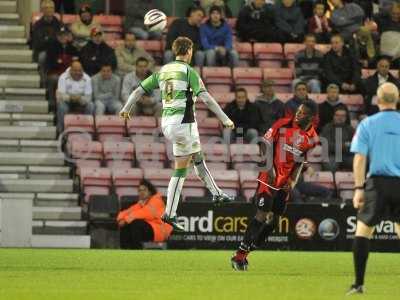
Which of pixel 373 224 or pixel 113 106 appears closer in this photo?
pixel 373 224

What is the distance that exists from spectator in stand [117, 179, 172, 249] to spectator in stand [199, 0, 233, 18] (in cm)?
566

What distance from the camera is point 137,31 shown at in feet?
80.2

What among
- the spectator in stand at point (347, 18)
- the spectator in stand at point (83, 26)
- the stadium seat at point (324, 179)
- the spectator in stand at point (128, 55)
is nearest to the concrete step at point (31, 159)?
the spectator in stand at point (128, 55)

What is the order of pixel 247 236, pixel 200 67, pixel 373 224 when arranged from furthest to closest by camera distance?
1. pixel 200 67
2. pixel 247 236
3. pixel 373 224

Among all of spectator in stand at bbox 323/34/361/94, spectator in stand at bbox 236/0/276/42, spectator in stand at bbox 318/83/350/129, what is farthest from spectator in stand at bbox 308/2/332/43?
spectator in stand at bbox 318/83/350/129

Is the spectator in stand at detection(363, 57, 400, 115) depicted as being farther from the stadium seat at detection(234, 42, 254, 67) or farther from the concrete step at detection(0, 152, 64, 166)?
the concrete step at detection(0, 152, 64, 166)

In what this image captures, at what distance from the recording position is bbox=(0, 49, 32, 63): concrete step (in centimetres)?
2408

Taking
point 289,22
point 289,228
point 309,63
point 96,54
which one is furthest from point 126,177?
point 289,22

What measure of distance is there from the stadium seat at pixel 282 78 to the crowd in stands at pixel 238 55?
159 mm

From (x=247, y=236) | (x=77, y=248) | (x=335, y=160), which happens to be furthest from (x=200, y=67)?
(x=247, y=236)

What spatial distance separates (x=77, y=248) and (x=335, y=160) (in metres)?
5.46

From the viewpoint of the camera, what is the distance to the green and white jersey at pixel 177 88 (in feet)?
49.5

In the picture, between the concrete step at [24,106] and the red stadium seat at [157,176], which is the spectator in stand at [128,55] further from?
the red stadium seat at [157,176]

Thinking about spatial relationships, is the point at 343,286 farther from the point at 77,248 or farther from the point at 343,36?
the point at 343,36
